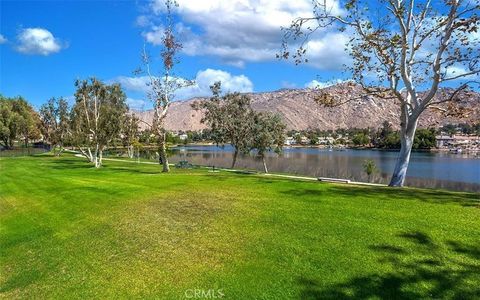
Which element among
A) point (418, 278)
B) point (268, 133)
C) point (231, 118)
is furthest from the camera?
point (231, 118)

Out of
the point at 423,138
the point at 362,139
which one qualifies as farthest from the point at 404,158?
the point at 362,139

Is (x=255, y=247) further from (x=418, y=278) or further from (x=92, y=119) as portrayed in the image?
(x=92, y=119)

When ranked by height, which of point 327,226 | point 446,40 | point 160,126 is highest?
point 446,40

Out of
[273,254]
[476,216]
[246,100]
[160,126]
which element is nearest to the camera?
[273,254]

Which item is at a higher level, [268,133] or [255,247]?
[268,133]

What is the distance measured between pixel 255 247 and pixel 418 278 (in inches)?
134

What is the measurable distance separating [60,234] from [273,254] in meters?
A: 7.38

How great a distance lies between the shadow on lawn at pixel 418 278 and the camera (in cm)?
722

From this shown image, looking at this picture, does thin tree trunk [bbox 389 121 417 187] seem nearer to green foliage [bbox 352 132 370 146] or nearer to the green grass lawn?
the green grass lawn

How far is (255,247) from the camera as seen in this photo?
9305 mm

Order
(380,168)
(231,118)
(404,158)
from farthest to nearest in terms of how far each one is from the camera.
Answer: (380,168), (231,118), (404,158)

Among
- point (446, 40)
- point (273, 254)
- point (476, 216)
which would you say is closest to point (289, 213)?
point (273, 254)

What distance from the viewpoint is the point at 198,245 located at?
32.0 ft

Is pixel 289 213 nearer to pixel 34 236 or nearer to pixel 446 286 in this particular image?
pixel 446 286
